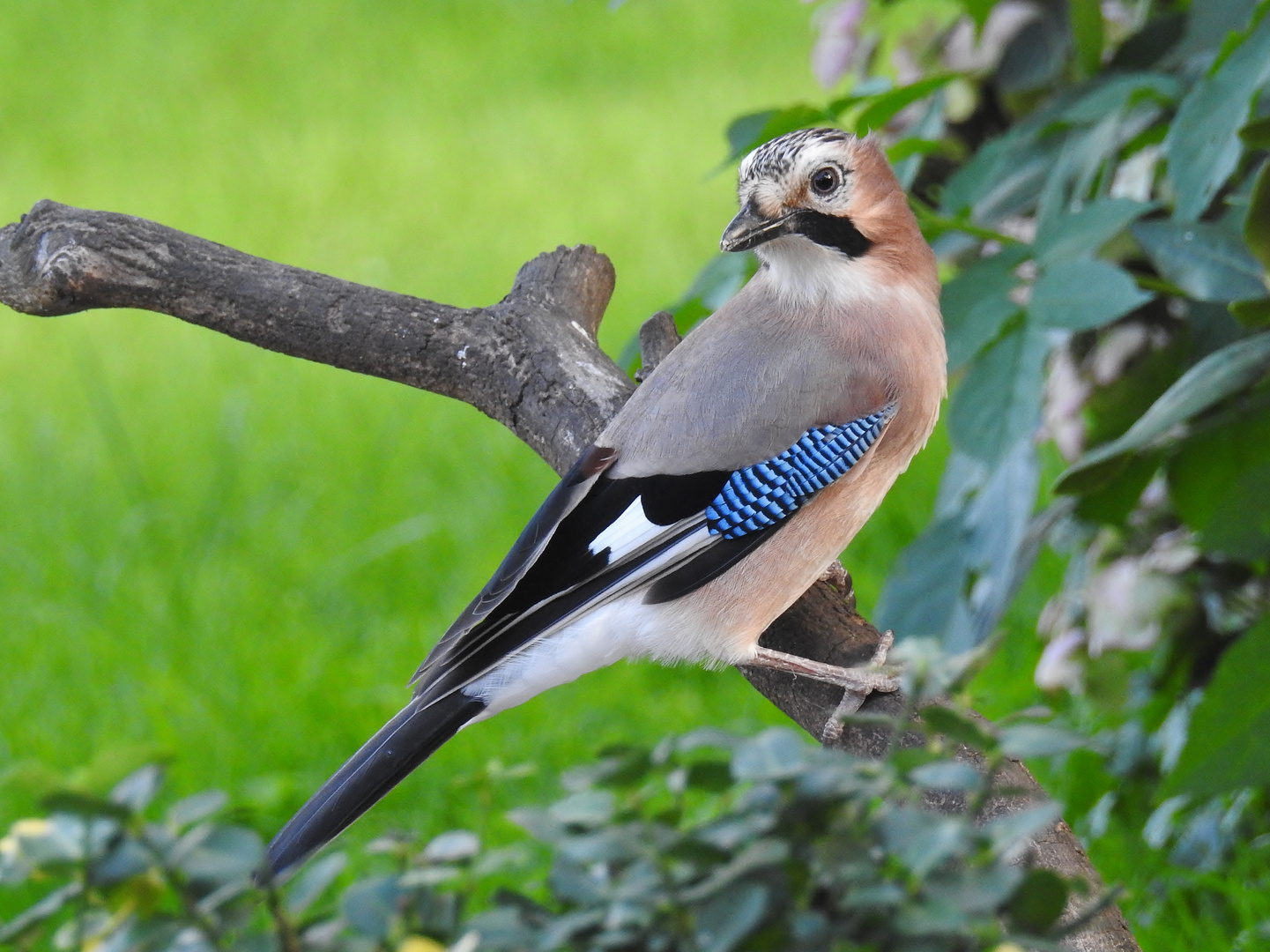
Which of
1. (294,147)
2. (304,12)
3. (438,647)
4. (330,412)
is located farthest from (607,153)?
(438,647)

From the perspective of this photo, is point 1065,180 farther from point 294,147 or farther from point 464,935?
point 294,147

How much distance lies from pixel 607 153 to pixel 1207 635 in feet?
17.5

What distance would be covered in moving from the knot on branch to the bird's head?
41 cm

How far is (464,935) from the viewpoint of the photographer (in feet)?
2.50

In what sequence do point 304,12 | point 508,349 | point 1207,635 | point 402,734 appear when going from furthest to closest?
point 304,12 < point 1207,635 < point 508,349 < point 402,734

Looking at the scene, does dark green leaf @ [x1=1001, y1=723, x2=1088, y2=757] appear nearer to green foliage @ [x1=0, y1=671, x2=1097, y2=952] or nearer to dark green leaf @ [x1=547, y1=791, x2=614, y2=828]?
green foliage @ [x1=0, y1=671, x2=1097, y2=952]

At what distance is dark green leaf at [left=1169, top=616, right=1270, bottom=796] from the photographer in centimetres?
130

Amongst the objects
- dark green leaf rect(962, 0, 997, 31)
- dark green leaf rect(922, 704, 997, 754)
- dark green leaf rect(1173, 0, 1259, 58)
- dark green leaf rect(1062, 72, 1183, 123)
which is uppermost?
dark green leaf rect(962, 0, 997, 31)

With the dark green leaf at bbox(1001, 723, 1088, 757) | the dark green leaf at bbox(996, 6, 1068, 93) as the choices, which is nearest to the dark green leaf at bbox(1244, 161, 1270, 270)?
the dark green leaf at bbox(996, 6, 1068, 93)

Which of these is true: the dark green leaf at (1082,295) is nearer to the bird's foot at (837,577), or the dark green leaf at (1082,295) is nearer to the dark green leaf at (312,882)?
the bird's foot at (837,577)

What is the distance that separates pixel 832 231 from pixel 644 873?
1.19 m

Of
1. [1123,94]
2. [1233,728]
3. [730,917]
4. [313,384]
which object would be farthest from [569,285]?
[313,384]

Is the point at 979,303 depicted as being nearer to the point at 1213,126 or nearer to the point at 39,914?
the point at 1213,126

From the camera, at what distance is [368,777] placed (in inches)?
57.5
